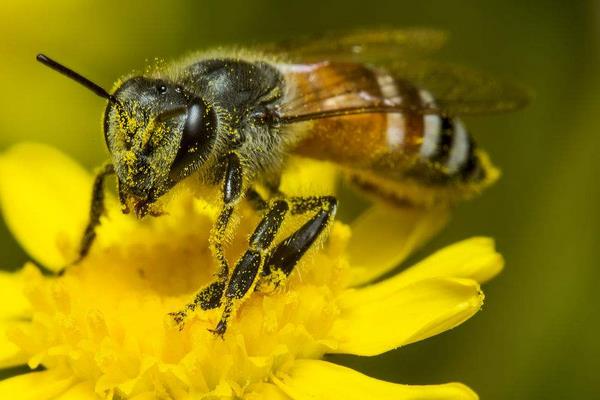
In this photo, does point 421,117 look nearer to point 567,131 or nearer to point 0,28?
point 567,131

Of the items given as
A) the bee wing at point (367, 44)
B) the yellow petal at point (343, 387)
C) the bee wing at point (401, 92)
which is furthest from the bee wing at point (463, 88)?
the yellow petal at point (343, 387)

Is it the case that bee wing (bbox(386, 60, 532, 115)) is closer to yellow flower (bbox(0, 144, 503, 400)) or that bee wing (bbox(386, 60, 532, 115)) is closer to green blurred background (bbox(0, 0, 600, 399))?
yellow flower (bbox(0, 144, 503, 400))

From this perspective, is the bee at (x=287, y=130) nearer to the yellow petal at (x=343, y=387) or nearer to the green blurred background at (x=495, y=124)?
the yellow petal at (x=343, y=387)

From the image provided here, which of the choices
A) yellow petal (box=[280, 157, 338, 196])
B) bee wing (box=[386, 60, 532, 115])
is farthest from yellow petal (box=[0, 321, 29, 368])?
bee wing (box=[386, 60, 532, 115])

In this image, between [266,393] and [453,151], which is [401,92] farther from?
[266,393]

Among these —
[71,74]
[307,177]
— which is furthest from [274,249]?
[307,177]

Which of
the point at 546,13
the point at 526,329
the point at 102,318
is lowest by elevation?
the point at 526,329

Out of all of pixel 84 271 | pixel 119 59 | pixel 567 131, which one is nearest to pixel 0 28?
pixel 119 59
